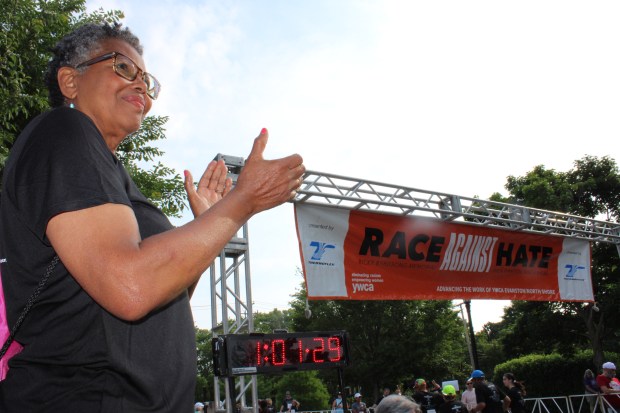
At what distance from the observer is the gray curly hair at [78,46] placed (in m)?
1.36

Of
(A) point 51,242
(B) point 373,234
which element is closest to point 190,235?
(A) point 51,242

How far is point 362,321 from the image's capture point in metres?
35.7

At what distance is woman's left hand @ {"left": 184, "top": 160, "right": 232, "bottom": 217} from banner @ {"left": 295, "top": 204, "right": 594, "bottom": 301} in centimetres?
751

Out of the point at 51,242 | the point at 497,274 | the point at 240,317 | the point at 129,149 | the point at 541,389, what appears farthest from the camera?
the point at 541,389

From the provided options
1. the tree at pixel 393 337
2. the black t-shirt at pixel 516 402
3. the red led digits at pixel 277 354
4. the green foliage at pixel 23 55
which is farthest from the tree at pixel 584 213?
the green foliage at pixel 23 55

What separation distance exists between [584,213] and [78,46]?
88.1 feet

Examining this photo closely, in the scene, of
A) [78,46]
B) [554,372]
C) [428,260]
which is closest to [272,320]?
[554,372]

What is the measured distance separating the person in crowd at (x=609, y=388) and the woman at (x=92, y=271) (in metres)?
12.8

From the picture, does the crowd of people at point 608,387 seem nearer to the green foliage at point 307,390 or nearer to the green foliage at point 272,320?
the green foliage at point 307,390

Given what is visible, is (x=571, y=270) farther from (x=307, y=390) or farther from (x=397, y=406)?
(x=307, y=390)

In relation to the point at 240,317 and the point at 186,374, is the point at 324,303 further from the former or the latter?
the point at 186,374

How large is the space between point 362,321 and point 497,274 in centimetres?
2462

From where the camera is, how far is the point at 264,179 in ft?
3.72

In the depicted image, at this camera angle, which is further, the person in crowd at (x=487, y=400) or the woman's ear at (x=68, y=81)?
the person in crowd at (x=487, y=400)
